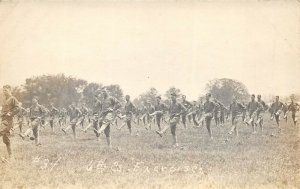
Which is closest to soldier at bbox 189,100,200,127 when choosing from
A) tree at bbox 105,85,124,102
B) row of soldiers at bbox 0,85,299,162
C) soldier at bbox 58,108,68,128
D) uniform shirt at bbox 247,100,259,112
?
row of soldiers at bbox 0,85,299,162

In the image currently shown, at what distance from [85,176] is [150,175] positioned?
0.62m

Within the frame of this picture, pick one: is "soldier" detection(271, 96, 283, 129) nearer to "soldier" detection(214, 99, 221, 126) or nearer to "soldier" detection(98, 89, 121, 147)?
"soldier" detection(214, 99, 221, 126)

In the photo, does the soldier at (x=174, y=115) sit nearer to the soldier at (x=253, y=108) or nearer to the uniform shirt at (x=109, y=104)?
the uniform shirt at (x=109, y=104)

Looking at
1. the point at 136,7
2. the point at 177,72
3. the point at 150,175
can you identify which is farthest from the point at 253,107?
the point at 136,7

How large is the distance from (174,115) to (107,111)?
0.66 metres

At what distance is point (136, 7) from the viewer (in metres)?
4.84

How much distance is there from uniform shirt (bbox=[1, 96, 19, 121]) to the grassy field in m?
0.23

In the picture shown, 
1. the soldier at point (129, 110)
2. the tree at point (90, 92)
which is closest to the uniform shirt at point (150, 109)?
the soldier at point (129, 110)

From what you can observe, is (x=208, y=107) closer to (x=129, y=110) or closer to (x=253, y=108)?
(x=253, y=108)

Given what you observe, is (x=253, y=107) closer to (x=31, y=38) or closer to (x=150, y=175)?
(x=150, y=175)

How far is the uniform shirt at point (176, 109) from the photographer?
15.9ft

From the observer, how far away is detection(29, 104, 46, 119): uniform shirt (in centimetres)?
482

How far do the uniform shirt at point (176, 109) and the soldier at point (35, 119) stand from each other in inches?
48.2

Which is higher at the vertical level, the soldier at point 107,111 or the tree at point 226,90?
the tree at point 226,90
